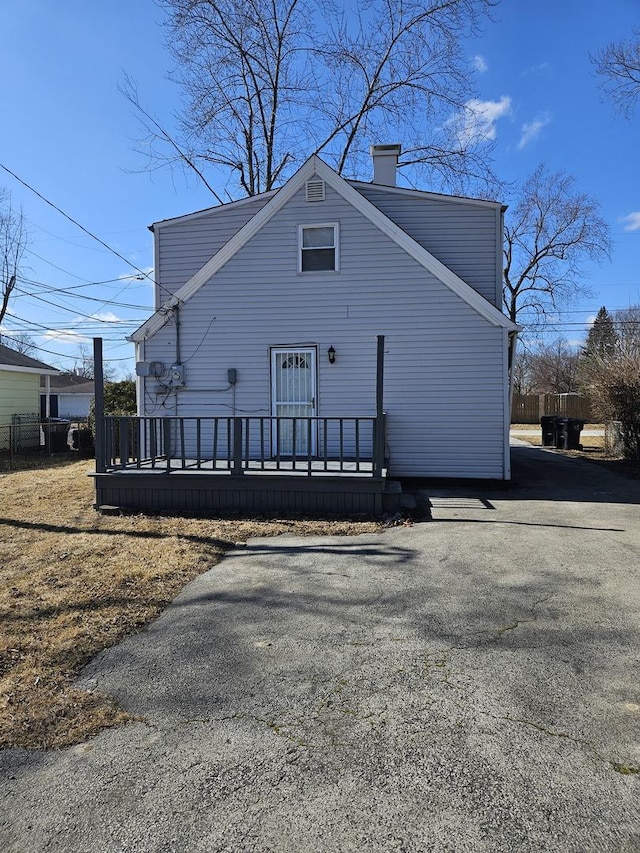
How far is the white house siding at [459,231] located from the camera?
34.4 ft

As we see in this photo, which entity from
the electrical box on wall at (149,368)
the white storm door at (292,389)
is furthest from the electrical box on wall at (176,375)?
the white storm door at (292,389)

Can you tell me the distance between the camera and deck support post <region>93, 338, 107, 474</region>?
7.67 meters

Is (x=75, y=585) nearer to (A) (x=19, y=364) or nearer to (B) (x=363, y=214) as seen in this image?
(B) (x=363, y=214)

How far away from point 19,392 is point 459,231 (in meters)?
15.8

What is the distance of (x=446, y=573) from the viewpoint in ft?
16.3

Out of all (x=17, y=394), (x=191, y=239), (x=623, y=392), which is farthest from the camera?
(x=17, y=394)

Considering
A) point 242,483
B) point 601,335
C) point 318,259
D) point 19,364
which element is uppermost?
point 601,335

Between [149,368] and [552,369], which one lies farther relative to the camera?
[552,369]

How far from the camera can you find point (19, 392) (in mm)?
18844

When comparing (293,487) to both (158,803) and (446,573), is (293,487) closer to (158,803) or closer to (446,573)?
(446,573)

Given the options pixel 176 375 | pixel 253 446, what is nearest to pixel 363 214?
pixel 176 375

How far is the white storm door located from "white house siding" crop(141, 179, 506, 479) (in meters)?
0.18

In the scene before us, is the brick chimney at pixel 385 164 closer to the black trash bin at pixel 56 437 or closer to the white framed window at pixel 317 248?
the white framed window at pixel 317 248

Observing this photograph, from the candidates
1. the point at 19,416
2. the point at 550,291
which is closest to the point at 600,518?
the point at 19,416
